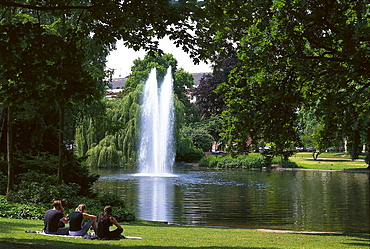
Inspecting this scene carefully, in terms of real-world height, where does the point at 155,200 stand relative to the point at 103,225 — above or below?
below

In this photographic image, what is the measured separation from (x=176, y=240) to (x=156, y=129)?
40.6 m

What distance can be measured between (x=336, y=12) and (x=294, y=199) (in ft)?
48.6

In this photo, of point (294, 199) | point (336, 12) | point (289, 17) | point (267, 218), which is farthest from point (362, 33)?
point (294, 199)

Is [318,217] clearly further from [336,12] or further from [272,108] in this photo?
[336,12]

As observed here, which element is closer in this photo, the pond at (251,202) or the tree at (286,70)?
the tree at (286,70)

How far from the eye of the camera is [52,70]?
9.59m

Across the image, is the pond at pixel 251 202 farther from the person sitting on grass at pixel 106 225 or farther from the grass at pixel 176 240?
the person sitting on grass at pixel 106 225

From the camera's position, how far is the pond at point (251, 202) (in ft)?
64.5

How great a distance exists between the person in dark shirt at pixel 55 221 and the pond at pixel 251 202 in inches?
326

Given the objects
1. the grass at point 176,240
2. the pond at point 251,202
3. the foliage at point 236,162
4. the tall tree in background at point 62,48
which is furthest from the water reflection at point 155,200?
the foliage at point 236,162

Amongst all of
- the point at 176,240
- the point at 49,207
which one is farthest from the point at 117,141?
the point at 176,240

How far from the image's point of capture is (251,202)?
85.3ft

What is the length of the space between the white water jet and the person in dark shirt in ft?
122

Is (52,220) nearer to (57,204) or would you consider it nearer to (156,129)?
(57,204)
